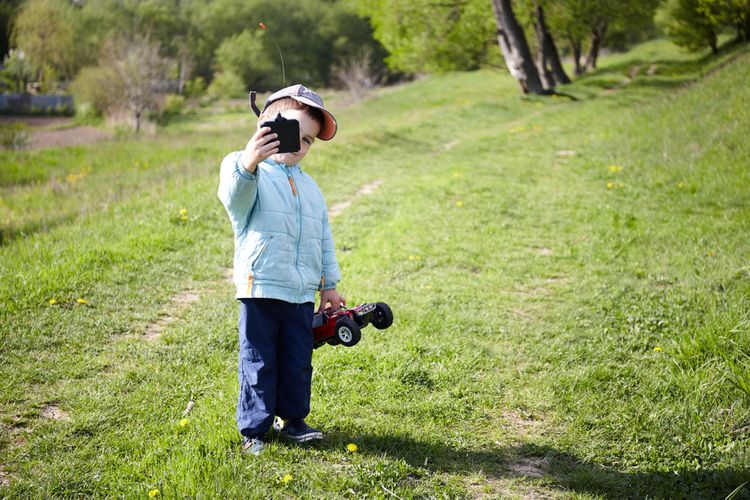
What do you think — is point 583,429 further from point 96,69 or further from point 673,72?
point 96,69

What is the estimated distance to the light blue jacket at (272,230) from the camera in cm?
296

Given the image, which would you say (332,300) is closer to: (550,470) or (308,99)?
(308,99)

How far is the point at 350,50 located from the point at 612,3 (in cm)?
3215

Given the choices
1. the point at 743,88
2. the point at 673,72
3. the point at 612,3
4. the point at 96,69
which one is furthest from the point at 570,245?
the point at 96,69

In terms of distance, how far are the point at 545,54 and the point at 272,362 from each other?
80.1 feet

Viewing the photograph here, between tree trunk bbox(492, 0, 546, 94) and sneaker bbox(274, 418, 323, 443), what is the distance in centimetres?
2046

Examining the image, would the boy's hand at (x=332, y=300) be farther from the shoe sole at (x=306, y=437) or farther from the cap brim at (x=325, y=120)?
the cap brim at (x=325, y=120)

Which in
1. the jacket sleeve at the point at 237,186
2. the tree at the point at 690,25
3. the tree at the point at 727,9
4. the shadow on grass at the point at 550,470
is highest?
the tree at the point at 690,25

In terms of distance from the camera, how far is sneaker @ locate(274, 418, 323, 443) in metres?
3.27

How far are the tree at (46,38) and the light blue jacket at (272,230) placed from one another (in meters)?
23.7

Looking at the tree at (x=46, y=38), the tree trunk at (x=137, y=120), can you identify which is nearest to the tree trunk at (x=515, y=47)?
the tree trunk at (x=137, y=120)

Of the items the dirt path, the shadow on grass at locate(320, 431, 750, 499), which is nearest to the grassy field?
the shadow on grass at locate(320, 431, 750, 499)

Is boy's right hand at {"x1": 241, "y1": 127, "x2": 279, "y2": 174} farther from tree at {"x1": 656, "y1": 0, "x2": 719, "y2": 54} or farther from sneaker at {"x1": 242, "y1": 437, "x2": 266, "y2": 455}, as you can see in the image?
tree at {"x1": 656, "y1": 0, "x2": 719, "y2": 54}

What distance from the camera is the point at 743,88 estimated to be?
40.1ft
